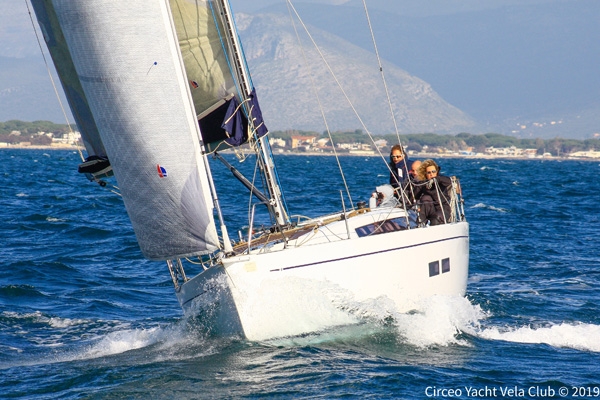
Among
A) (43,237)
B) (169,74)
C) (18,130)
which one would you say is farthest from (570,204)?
(18,130)

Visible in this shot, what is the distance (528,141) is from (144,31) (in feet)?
612

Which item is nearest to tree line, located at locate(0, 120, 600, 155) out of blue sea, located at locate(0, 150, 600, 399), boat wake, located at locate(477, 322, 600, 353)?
blue sea, located at locate(0, 150, 600, 399)

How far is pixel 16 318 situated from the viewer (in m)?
11.0

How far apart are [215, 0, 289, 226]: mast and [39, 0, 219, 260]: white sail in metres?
1.61

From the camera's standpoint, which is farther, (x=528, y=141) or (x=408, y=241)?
(x=528, y=141)

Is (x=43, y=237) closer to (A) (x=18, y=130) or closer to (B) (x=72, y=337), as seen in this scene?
(B) (x=72, y=337)

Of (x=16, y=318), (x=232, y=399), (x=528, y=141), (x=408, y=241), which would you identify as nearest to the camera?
(x=232, y=399)

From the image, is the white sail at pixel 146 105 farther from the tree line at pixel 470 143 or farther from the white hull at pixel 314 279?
the tree line at pixel 470 143

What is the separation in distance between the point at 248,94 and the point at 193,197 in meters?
2.06

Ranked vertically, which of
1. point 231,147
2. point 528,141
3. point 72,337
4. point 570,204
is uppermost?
point 231,147

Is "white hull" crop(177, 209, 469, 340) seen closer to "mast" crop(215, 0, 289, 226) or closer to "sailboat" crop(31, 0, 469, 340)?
"sailboat" crop(31, 0, 469, 340)

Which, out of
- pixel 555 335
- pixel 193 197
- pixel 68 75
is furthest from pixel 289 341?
pixel 68 75

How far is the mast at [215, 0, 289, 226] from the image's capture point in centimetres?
995

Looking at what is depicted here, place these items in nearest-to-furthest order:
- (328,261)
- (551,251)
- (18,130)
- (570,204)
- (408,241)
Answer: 1. (328,261)
2. (408,241)
3. (551,251)
4. (570,204)
5. (18,130)
